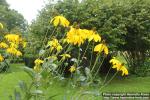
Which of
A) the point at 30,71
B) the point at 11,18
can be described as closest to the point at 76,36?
the point at 30,71

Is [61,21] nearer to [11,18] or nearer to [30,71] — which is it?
[30,71]

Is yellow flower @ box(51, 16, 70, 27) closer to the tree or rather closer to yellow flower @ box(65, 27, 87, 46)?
yellow flower @ box(65, 27, 87, 46)

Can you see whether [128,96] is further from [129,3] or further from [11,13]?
[11,13]

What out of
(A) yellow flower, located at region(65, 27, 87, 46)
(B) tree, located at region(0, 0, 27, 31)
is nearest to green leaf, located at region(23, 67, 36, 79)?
(A) yellow flower, located at region(65, 27, 87, 46)

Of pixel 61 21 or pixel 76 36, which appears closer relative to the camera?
pixel 76 36

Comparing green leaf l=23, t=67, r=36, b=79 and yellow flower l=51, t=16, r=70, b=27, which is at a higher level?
yellow flower l=51, t=16, r=70, b=27

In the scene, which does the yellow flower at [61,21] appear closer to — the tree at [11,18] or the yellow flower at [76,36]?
the yellow flower at [76,36]

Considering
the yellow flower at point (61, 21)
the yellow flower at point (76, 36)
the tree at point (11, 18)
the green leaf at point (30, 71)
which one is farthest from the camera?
the tree at point (11, 18)

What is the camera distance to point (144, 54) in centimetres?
2016

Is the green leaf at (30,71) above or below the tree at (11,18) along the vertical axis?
below

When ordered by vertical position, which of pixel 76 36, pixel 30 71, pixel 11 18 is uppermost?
pixel 11 18

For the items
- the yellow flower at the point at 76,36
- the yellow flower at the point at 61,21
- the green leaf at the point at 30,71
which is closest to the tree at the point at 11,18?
the yellow flower at the point at 61,21

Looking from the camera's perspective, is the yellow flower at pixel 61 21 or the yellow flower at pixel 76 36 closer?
the yellow flower at pixel 76 36

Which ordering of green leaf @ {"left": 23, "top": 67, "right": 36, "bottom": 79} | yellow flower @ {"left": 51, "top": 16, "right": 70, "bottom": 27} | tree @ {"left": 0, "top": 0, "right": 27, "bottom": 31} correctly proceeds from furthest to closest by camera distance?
tree @ {"left": 0, "top": 0, "right": 27, "bottom": 31} → yellow flower @ {"left": 51, "top": 16, "right": 70, "bottom": 27} → green leaf @ {"left": 23, "top": 67, "right": 36, "bottom": 79}
